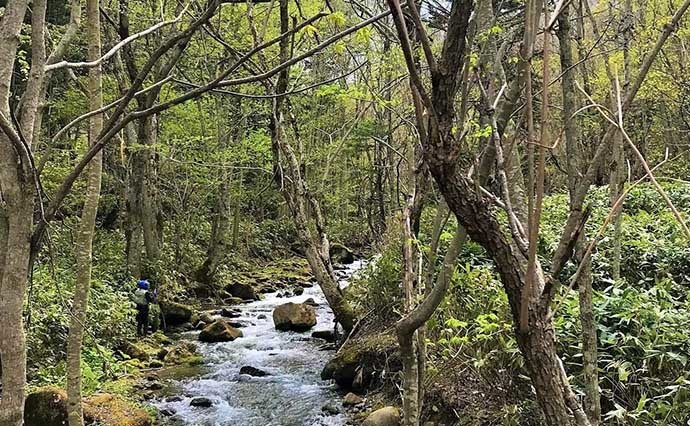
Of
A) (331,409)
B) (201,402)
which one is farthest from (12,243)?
(201,402)

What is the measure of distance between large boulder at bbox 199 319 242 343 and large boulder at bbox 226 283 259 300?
4.49 metres

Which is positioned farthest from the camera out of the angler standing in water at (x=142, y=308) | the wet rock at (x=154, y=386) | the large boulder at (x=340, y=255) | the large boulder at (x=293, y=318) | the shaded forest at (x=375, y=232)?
the large boulder at (x=340, y=255)

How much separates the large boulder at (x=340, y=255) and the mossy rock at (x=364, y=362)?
555 inches

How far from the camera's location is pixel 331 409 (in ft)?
23.9

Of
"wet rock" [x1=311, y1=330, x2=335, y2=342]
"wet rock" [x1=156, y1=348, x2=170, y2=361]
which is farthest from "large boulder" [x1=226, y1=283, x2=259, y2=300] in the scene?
"wet rock" [x1=156, y1=348, x2=170, y2=361]

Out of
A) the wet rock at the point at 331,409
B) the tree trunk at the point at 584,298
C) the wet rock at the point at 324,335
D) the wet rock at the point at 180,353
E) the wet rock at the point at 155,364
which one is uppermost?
the tree trunk at the point at 584,298

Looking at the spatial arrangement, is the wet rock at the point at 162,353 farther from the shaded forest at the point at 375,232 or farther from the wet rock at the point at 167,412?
the wet rock at the point at 167,412

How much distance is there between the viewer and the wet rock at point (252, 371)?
30.3ft

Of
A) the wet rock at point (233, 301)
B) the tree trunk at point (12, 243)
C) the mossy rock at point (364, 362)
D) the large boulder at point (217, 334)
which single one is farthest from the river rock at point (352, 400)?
the wet rock at point (233, 301)

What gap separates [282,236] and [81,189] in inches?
487

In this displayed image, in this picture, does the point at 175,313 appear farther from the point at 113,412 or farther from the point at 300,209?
the point at 113,412

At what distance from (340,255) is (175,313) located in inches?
425

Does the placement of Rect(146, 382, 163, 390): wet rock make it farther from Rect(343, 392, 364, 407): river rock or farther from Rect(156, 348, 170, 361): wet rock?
Rect(343, 392, 364, 407): river rock

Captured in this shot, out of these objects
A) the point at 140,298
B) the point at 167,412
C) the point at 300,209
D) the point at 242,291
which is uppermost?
the point at 300,209
